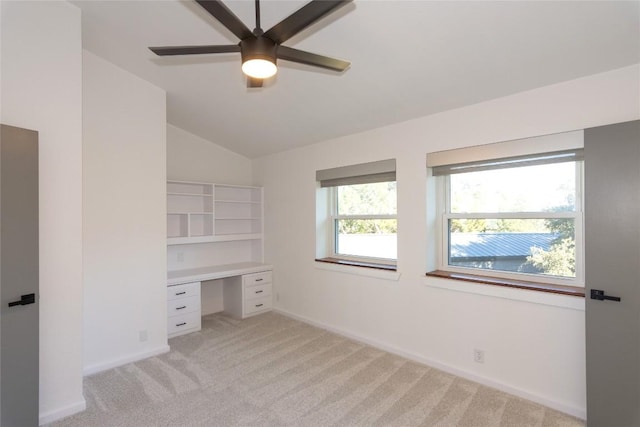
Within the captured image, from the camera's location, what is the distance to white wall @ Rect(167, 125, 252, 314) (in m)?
4.40

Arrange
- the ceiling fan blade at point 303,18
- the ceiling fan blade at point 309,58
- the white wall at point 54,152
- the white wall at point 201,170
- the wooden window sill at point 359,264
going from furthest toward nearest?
the white wall at point 201,170 → the wooden window sill at point 359,264 → the white wall at point 54,152 → the ceiling fan blade at point 309,58 → the ceiling fan blade at point 303,18

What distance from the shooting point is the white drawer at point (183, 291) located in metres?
3.80

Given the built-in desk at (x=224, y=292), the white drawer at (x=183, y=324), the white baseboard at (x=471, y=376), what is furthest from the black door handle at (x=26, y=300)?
the white baseboard at (x=471, y=376)

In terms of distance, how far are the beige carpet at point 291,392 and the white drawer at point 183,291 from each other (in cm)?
61

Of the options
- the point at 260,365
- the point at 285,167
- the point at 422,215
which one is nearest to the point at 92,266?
the point at 260,365

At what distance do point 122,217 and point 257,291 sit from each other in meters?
2.11

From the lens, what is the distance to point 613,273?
6.72 feet

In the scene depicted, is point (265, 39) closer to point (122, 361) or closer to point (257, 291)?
point (122, 361)

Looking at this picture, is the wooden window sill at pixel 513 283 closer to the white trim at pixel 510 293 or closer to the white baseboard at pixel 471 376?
the white trim at pixel 510 293

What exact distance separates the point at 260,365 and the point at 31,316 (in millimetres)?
1832

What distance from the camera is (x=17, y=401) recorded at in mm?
1996

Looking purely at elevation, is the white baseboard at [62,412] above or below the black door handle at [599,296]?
below

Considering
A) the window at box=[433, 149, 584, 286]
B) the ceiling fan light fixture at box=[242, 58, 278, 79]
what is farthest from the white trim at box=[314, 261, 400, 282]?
the ceiling fan light fixture at box=[242, 58, 278, 79]

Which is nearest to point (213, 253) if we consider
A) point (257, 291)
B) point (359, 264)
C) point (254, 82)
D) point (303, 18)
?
point (257, 291)
